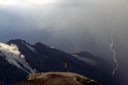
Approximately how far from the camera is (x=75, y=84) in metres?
50.5

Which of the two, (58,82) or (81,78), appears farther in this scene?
(81,78)

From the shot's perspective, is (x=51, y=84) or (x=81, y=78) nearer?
(x=51, y=84)

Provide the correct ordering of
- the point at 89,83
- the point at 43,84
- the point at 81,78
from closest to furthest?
1. the point at 43,84
2. the point at 89,83
3. the point at 81,78

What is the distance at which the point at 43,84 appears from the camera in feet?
165

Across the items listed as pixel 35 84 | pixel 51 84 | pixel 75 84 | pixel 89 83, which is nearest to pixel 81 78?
pixel 89 83

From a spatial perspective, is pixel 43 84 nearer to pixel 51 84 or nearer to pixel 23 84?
pixel 51 84

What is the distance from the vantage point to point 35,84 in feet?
165

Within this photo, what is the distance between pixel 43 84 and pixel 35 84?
2.31 meters

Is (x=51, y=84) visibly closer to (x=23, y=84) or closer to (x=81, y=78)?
(x=23, y=84)

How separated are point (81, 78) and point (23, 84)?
19568mm

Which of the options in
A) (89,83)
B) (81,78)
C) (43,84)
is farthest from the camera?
(81,78)

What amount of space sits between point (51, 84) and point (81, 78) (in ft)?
42.2

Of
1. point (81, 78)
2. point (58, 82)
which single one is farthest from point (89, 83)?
point (58, 82)

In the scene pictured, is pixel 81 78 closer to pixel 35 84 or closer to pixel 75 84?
pixel 75 84
